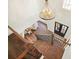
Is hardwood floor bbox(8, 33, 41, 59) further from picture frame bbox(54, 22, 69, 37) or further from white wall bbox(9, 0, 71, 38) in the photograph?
picture frame bbox(54, 22, 69, 37)

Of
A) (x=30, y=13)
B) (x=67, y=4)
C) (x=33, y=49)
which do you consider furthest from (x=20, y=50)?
(x=67, y=4)

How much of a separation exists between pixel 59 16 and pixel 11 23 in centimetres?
43

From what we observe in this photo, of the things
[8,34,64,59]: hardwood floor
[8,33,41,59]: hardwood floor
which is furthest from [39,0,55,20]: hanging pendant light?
[8,33,41,59]: hardwood floor

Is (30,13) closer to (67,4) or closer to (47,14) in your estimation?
(47,14)

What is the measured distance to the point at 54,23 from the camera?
1463mm

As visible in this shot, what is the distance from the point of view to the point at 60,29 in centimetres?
143

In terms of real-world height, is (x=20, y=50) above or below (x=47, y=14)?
below

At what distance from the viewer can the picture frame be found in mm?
1413

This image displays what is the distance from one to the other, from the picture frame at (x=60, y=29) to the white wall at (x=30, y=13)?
0.03 metres

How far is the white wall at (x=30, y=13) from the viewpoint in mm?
1344

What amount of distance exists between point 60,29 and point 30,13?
0.99 ft
